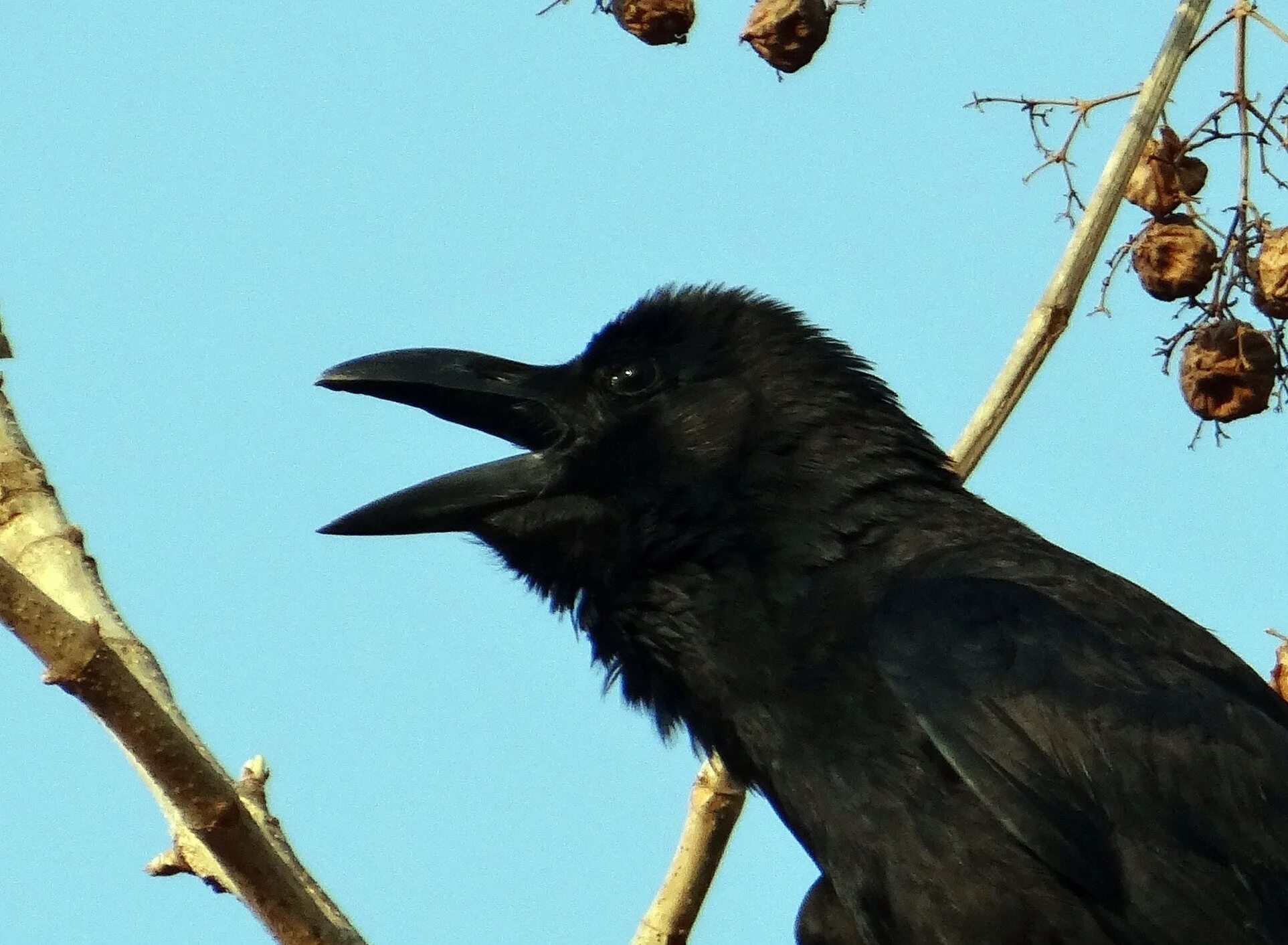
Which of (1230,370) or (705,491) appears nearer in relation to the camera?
(705,491)

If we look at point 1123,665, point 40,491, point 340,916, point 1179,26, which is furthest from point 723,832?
point 1179,26

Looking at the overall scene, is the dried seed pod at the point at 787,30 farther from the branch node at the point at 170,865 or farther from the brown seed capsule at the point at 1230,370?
the branch node at the point at 170,865

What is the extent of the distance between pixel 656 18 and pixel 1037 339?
127 centimetres

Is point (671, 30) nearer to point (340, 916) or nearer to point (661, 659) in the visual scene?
point (661, 659)

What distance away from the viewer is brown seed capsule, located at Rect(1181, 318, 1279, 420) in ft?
16.1

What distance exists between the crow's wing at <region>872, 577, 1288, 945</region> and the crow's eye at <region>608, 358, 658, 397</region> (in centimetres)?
92

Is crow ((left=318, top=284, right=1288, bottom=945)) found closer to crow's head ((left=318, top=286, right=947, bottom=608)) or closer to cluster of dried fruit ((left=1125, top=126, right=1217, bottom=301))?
crow's head ((left=318, top=286, right=947, bottom=608))

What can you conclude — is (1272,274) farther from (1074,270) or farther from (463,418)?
(463,418)

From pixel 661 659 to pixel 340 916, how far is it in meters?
1.26

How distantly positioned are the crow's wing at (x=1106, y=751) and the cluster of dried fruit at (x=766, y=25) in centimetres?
140

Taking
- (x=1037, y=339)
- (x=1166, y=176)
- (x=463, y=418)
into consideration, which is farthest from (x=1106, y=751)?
(x=463, y=418)

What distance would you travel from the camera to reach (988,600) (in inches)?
172

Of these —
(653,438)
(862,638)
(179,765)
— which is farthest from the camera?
(653,438)

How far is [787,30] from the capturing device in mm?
4816
